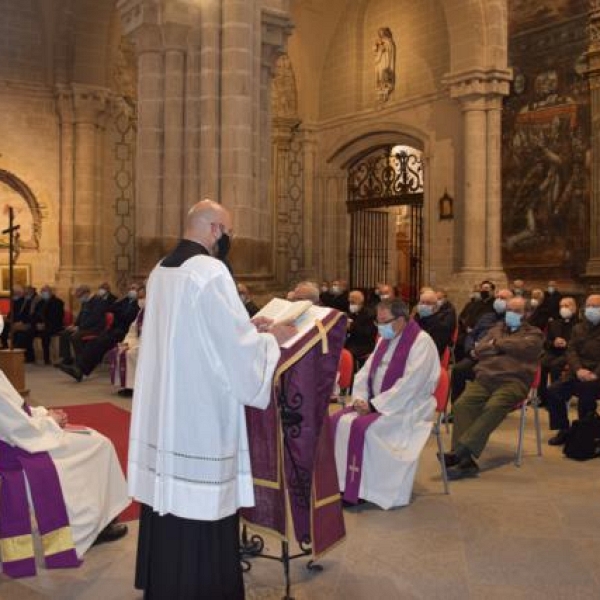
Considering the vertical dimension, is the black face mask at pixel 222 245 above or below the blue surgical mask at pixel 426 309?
above

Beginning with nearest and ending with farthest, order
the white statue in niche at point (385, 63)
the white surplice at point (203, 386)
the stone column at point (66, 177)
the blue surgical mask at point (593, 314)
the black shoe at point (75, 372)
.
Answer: the white surplice at point (203, 386) < the blue surgical mask at point (593, 314) < the black shoe at point (75, 372) < the stone column at point (66, 177) < the white statue in niche at point (385, 63)

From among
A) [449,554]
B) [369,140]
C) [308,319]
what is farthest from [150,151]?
[369,140]

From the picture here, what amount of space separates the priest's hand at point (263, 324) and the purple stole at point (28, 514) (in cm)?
137

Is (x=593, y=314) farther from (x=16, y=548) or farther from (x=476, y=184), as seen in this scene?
(x=476, y=184)

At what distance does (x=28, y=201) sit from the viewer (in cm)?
1605

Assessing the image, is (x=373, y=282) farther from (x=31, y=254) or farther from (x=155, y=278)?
(x=155, y=278)

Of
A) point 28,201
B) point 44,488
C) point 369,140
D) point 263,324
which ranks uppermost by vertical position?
point 369,140

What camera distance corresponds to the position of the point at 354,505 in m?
5.25

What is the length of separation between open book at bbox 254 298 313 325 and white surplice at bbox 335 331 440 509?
5.63ft

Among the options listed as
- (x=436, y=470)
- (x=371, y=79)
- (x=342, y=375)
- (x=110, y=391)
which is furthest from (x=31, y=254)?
(x=436, y=470)

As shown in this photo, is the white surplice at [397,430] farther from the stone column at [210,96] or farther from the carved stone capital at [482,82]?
the carved stone capital at [482,82]

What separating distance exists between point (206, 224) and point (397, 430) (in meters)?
2.63

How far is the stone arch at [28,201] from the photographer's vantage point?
15.9 m

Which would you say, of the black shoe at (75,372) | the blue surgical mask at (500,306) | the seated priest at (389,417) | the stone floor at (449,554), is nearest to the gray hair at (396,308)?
the seated priest at (389,417)
